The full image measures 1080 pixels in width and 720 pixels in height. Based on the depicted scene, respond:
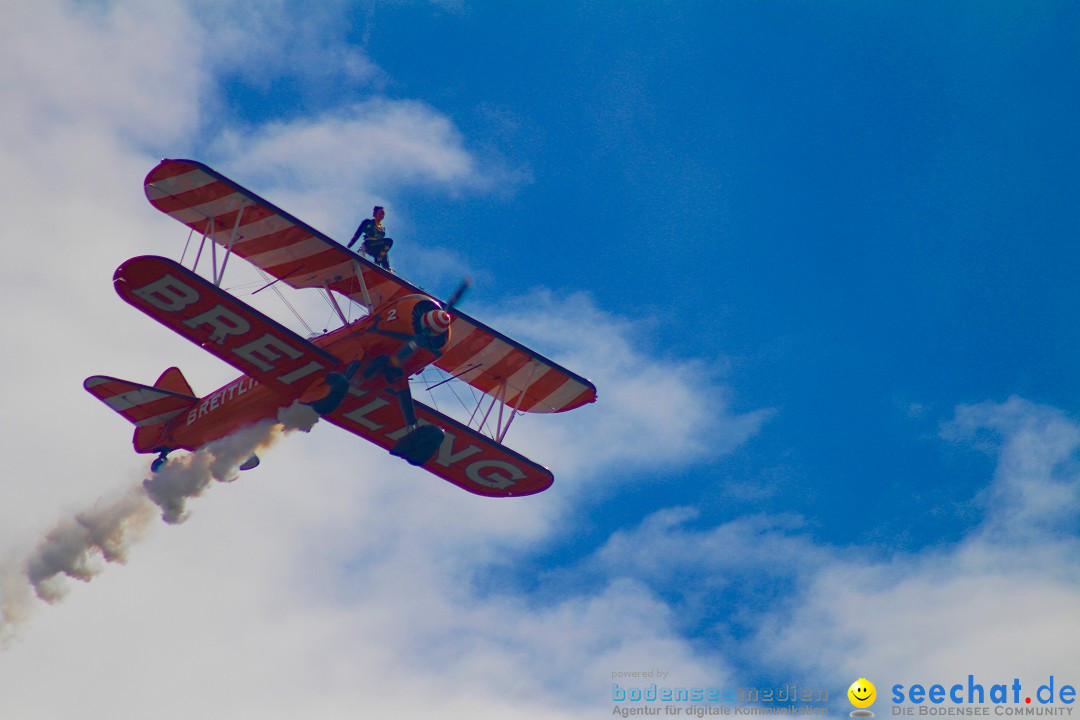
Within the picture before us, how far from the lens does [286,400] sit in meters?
24.9

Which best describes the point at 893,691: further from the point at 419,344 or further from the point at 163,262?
the point at 163,262

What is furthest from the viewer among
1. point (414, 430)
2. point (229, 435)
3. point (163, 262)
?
point (229, 435)

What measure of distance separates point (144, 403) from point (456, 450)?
5.86 m

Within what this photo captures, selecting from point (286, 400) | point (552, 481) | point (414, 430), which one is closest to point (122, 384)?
point (286, 400)

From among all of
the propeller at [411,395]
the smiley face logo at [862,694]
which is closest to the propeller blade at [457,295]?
the propeller at [411,395]

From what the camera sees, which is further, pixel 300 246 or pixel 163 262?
pixel 300 246

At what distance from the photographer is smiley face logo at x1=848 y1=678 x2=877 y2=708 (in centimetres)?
2575

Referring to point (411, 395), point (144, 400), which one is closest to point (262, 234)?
point (411, 395)

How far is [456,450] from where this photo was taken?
2731 cm

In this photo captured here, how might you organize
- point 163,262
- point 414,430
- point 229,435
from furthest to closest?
point 229,435
point 414,430
point 163,262

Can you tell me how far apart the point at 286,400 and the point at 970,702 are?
1285cm

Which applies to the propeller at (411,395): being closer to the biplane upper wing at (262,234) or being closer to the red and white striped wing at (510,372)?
the biplane upper wing at (262,234)

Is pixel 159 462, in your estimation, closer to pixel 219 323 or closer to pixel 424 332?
pixel 219 323

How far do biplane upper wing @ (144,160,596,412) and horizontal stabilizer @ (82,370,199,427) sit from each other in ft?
11.3
